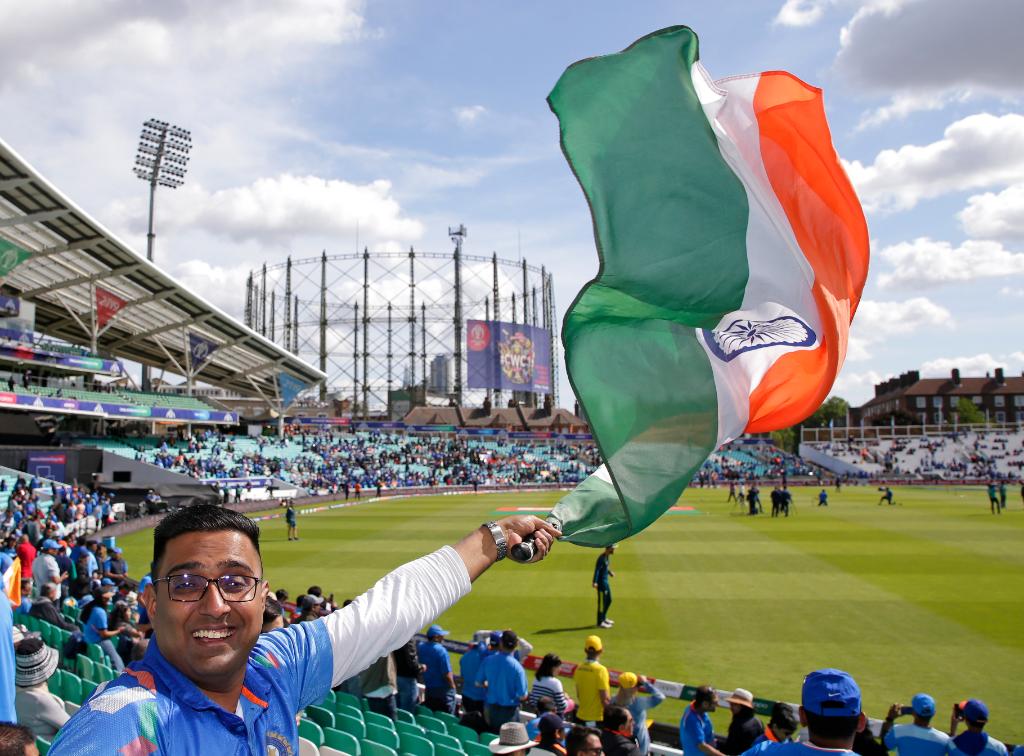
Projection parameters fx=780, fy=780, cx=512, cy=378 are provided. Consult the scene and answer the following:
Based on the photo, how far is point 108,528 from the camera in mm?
26297

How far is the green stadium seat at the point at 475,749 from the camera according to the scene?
20.9 feet

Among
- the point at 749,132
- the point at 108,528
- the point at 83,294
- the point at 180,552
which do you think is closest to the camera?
the point at 180,552

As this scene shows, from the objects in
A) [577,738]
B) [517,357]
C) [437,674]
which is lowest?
[437,674]

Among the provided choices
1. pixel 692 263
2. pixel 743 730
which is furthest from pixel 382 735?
pixel 692 263

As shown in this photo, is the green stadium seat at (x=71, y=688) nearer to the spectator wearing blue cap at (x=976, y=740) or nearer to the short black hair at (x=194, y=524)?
the short black hair at (x=194, y=524)

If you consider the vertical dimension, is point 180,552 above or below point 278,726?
above

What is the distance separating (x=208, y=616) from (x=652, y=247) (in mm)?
2981

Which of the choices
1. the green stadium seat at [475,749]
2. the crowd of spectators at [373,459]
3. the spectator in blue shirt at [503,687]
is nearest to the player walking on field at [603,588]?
the spectator in blue shirt at [503,687]

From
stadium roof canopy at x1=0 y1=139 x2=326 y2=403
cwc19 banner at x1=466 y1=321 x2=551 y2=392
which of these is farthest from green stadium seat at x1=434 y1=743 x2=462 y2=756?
cwc19 banner at x1=466 y1=321 x2=551 y2=392

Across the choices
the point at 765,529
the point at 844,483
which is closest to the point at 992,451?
the point at 844,483

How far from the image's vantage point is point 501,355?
78.2m

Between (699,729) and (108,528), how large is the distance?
25.3m

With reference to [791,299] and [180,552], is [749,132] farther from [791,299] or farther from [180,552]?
[180,552]

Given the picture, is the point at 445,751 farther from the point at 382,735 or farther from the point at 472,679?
the point at 472,679
